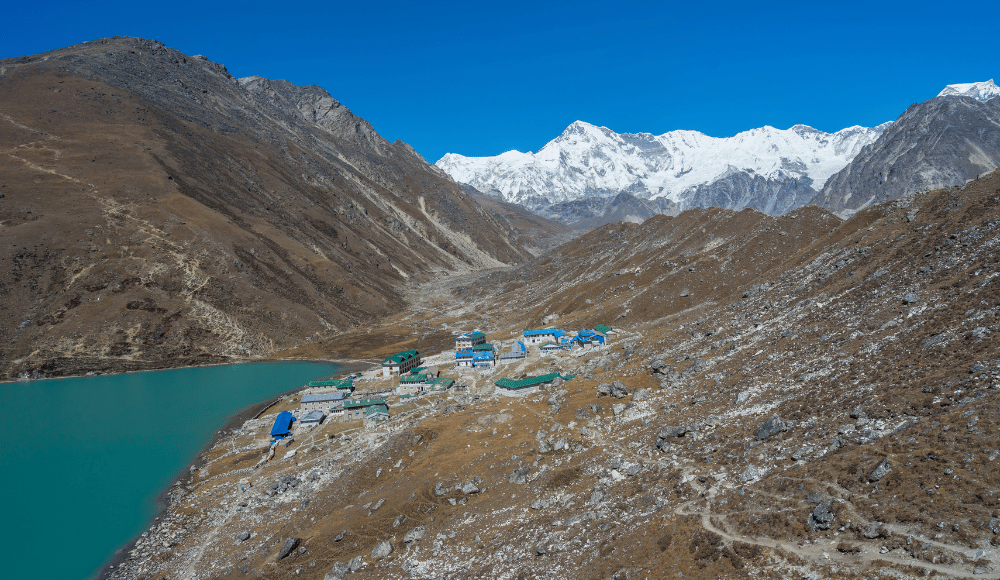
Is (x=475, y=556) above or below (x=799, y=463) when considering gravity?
below

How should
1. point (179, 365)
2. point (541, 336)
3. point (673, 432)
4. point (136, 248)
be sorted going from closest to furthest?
point (673, 432)
point (541, 336)
point (179, 365)
point (136, 248)

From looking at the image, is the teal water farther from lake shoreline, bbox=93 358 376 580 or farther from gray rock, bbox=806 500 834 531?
gray rock, bbox=806 500 834 531

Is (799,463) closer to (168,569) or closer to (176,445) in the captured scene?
(168,569)

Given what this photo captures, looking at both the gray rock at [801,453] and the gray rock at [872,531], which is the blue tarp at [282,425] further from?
the gray rock at [872,531]

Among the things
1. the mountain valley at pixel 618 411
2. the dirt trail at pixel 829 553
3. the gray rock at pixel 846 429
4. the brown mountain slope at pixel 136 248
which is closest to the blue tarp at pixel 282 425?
the mountain valley at pixel 618 411

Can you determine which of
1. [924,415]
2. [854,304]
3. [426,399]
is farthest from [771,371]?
[426,399]

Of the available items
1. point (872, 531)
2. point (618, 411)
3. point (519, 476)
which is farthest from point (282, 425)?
point (872, 531)

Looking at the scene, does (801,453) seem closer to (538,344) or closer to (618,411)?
(618,411)
